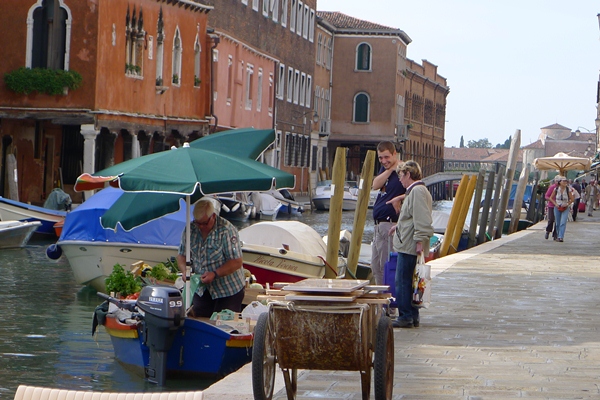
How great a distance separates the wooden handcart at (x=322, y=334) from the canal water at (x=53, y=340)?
148 inches

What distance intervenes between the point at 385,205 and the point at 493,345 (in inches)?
84.0

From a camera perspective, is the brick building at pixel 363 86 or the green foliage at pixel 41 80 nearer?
the green foliage at pixel 41 80

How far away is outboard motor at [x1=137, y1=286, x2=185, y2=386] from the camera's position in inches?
372

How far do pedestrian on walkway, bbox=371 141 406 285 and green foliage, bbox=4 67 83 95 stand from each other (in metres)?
19.5

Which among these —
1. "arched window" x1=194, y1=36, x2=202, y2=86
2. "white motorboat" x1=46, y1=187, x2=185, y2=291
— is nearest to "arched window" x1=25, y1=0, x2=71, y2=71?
"arched window" x1=194, y1=36, x2=202, y2=86

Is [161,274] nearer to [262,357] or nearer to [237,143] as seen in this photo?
[237,143]

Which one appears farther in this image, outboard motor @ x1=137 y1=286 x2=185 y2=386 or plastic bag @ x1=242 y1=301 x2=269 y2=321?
plastic bag @ x1=242 y1=301 x2=269 y2=321

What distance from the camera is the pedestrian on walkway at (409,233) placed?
31.8 ft

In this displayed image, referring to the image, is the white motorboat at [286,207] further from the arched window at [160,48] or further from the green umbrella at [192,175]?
the green umbrella at [192,175]

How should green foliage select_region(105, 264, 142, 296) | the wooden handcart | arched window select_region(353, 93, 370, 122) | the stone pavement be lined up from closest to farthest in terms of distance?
the wooden handcart
the stone pavement
green foliage select_region(105, 264, 142, 296)
arched window select_region(353, 93, 370, 122)

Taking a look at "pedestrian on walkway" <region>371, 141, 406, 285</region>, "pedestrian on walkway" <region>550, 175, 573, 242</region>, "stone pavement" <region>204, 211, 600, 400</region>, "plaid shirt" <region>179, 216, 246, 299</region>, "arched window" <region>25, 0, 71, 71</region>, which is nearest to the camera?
"stone pavement" <region>204, 211, 600, 400</region>

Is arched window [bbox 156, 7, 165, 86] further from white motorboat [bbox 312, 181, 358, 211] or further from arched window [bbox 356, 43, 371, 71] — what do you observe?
arched window [bbox 356, 43, 371, 71]

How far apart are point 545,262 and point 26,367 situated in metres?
10.0

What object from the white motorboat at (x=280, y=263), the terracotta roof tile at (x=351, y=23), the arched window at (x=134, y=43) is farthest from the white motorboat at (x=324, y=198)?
the white motorboat at (x=280, y=263)
